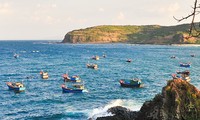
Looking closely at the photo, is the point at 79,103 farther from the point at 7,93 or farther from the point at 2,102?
the point at 7,93

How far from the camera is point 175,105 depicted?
1077 inches

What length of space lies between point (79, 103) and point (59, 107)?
4188 mm

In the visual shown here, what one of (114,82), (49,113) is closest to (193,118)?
(49,113)

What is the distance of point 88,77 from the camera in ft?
301

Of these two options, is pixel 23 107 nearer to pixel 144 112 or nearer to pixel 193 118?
pixel 144 112

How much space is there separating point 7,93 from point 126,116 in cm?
4109

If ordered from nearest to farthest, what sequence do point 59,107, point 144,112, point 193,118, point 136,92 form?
point 193,118
point 144,112
point 59,107
point 136,92

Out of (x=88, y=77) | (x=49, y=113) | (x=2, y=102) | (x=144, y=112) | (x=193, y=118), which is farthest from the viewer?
(x=88, y=77)

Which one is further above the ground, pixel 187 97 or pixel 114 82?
pixel 187 97

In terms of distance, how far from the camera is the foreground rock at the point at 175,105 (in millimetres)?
27047

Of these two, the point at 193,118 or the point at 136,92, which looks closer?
the point at 193,118

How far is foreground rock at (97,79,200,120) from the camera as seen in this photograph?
27.0 metres

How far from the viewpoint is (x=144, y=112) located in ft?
96.5

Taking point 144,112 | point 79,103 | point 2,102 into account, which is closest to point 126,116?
point 144,112
